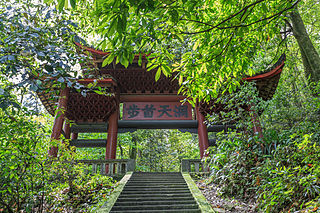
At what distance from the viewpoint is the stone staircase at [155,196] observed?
4.05m

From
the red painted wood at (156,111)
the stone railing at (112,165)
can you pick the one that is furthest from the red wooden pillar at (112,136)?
the stone railing at (112,165)

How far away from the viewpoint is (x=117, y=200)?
14.4ft

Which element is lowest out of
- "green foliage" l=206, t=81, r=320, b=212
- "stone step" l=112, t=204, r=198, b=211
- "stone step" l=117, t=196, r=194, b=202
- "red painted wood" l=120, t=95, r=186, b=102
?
Result: "stone step" l=112, t=204, r=198, b=211

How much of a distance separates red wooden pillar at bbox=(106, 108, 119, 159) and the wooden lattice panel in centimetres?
22

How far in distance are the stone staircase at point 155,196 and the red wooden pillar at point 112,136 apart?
4.97ft

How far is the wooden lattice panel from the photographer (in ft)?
25.4

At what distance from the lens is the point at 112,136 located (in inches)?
299

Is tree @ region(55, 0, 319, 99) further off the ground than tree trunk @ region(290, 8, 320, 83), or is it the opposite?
tree trunk @ region(290, 8, 320, 83)

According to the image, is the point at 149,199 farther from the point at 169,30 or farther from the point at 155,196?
the point at 169,30

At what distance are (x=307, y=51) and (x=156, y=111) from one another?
5.17m

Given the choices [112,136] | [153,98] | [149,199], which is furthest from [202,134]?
[149,199]

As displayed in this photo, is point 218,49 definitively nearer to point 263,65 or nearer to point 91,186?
point 91,186

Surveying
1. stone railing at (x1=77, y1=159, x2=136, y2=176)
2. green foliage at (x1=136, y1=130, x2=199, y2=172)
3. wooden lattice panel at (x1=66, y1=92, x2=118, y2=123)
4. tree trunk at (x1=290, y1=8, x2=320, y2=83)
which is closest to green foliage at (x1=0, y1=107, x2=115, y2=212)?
stone railing at (x1=77, y1=159, x2=136, y2=176)

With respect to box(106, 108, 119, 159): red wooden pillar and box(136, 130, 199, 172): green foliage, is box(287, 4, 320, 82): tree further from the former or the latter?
box(136, 130, 199, 172): green foliage
